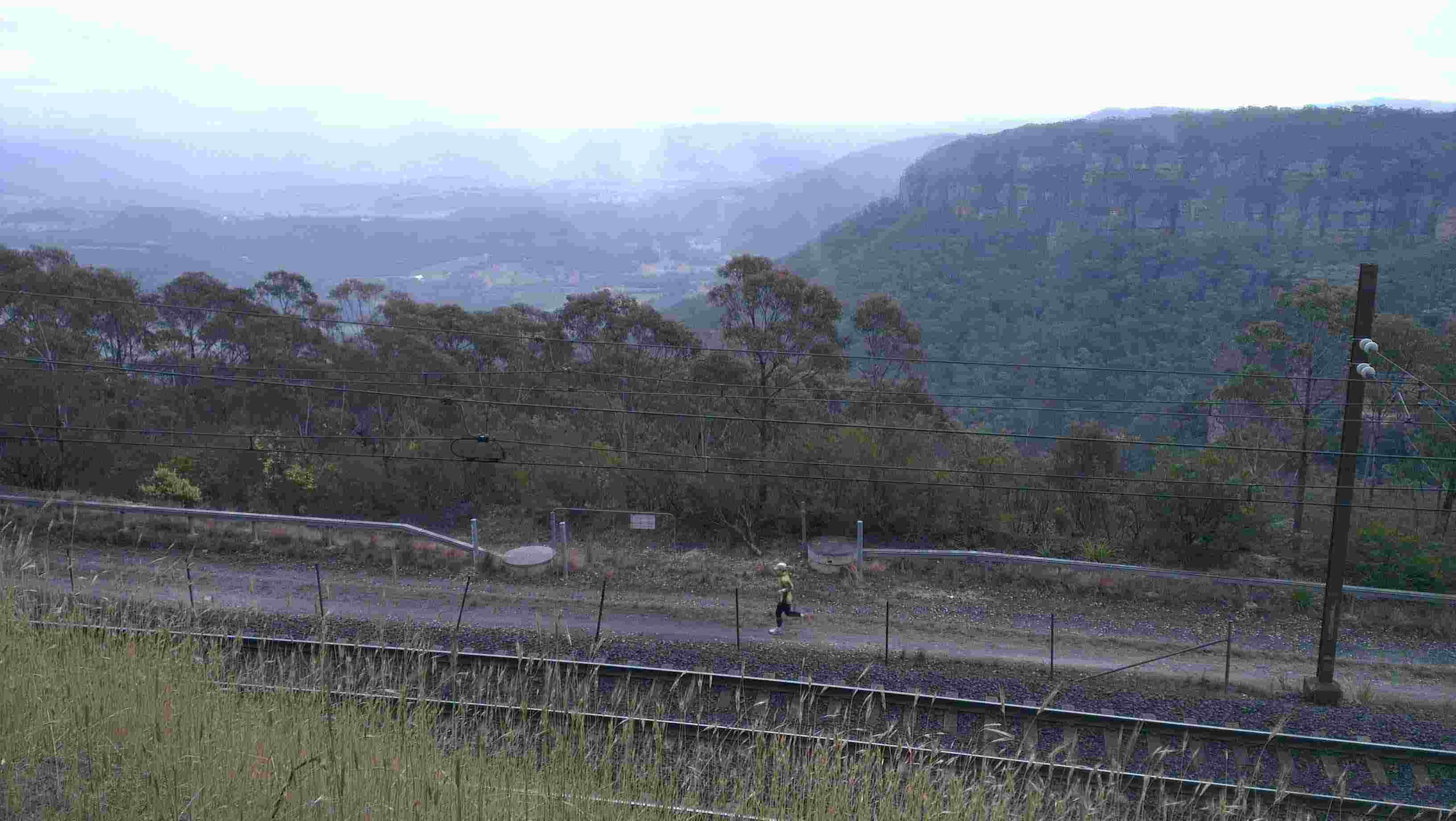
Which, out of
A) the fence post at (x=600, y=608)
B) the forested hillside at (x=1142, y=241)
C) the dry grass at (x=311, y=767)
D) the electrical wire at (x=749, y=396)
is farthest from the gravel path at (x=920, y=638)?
the forested hillside at (x=1142, y=241)

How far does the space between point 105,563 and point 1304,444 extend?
77.0 ft

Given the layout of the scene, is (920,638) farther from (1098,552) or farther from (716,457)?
(716,457)

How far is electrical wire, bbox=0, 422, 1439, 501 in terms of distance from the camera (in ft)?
44.9

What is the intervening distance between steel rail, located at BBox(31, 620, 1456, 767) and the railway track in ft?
0.05

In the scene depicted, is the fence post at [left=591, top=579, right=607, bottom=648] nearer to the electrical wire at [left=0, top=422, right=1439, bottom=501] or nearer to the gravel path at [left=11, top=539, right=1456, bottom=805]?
the gravel path at [left=11, top=539, right=1456, bottom=805]

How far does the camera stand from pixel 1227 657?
1073cm

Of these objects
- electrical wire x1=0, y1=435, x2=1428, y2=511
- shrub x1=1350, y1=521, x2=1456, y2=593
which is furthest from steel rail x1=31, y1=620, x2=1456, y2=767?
shrub x1=1350, y1=521, x2=1456, y2=593

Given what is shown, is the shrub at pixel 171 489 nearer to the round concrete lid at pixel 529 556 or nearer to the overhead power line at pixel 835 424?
the overhead power line at pixel 835 424

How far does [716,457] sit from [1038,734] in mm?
10697

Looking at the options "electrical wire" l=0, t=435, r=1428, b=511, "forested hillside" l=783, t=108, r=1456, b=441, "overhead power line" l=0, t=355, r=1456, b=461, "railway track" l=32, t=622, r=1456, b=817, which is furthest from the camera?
"forested hillside" l=783, t=108, r=1456, b=441

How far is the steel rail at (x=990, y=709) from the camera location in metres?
8.73

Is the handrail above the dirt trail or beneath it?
above

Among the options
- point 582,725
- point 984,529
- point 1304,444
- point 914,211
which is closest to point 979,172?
point 914,211

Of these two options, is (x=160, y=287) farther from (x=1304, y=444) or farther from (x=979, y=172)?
(x=979, y=172)
